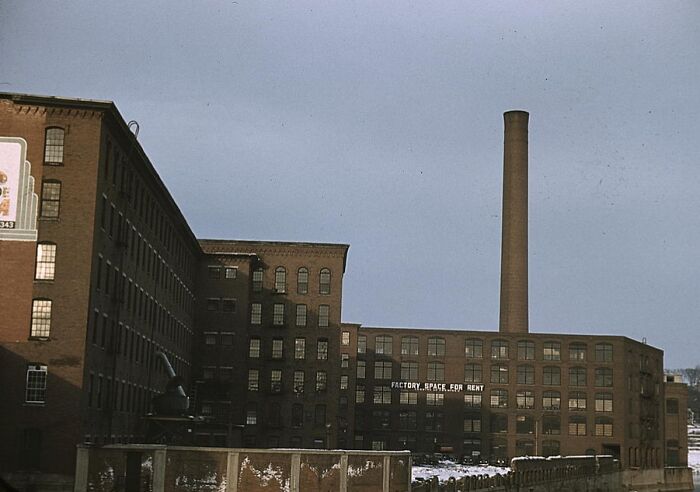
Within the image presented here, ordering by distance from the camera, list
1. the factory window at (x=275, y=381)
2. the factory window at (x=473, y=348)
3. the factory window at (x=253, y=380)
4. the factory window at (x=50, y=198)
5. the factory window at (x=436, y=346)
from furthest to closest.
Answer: the factory window at (x=436, y=346), the factory window at (x=473, y=348), the factory window at (x=253, y=380), the factory window at (x=275, y=381), the factory window at (x=50, y=198)

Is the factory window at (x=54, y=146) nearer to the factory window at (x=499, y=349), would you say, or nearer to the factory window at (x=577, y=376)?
the factory window at (x=499, y=349)

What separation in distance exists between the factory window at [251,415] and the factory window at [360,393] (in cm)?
3137

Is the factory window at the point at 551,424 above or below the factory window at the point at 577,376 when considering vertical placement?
below

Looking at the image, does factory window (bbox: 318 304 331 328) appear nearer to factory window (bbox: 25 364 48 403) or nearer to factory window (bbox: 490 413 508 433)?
factory window (bbox: 490 413 508 433)

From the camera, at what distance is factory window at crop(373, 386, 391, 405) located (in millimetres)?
122188

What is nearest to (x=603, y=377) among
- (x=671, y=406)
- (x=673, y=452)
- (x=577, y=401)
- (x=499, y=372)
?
(x=577, y=401)

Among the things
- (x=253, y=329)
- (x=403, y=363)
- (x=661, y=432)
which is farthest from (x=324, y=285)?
(x=661, y=432)

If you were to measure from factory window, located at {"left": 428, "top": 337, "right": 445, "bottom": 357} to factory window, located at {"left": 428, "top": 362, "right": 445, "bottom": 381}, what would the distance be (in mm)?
1114

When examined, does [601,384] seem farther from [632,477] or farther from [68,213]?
[68,213]

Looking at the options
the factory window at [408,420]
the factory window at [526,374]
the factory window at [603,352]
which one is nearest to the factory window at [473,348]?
the factory window at [526,374]

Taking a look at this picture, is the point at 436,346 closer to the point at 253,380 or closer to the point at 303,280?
the point at 303,280

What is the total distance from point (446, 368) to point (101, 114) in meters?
79.0

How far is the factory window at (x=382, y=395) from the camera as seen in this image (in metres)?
122

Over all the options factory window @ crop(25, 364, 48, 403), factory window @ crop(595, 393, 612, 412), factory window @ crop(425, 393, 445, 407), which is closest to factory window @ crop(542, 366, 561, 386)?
factory window @ crop(595, 393, 612, 412)
